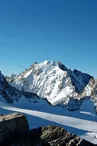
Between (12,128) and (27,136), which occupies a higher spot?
(12,128)

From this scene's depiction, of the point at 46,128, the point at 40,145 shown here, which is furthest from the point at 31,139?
the point at 46,128

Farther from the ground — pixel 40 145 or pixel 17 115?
pixel 17 115

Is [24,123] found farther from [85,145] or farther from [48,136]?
[85,145]

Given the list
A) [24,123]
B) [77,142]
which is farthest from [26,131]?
[77,142]

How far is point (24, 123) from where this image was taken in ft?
50.7

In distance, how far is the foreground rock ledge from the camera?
579 inches

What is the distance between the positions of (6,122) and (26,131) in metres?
0.95

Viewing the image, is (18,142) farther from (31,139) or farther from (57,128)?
(57,128)

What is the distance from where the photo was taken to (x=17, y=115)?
1561 centimetres

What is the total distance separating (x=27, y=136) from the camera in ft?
49.5

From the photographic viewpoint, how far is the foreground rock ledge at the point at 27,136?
579 inches

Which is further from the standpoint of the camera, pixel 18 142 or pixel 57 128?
pixel 57 128

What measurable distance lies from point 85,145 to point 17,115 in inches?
105

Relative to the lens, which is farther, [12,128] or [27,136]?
[27,136]
